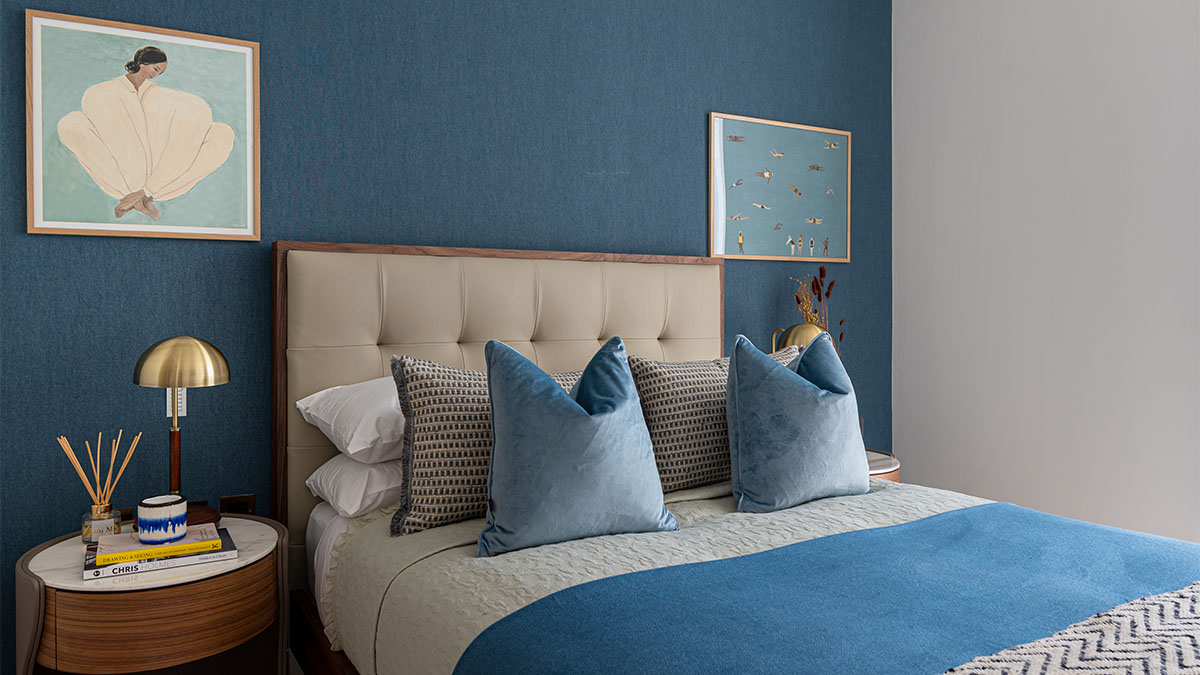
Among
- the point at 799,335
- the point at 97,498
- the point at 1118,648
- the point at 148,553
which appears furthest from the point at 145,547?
the point at 799,335

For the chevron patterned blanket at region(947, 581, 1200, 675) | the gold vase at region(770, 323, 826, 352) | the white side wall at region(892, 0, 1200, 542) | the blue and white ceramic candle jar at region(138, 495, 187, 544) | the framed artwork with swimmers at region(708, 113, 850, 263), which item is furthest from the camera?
the framed artwork with swimmers at region(708, 113, 850, 263)

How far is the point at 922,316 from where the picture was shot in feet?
12.2

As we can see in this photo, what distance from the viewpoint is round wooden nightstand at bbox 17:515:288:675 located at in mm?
1638

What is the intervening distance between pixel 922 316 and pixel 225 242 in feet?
9.62

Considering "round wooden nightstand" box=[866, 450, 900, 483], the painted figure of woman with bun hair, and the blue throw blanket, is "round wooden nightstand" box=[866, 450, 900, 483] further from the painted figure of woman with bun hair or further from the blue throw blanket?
the painted figure of woman with bun hair

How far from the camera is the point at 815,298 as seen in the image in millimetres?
3541

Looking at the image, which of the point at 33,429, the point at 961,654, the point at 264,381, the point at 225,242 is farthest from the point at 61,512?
the point at 961,654

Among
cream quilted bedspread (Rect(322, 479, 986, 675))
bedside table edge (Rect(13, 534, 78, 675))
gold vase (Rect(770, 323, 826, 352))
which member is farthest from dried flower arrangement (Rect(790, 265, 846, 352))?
bedside table edge (Rect(13, 534, 78, 675))

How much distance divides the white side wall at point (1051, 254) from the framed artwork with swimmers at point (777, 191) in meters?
0.42

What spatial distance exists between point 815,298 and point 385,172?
6.42 feet

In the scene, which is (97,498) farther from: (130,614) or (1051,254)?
(1051,254)

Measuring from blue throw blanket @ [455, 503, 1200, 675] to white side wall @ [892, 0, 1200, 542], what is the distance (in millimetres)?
1400

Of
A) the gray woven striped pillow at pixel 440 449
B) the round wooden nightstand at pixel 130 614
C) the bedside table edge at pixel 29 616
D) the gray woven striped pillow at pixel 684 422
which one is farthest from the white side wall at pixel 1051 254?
the bedside table edge at pixel 29 616

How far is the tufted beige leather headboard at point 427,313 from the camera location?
7.47 feet
